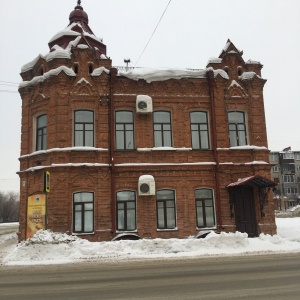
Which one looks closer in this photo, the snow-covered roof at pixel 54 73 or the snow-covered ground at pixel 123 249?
the snow-covered ground at pixel 123 249

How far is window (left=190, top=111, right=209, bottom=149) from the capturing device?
16.8m

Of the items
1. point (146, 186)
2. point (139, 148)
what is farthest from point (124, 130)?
point (146, 186)

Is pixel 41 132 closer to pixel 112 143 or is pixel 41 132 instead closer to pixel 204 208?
pixel 112 143

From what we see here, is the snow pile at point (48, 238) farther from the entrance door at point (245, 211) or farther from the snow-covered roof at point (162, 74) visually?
the snow-covered roof at point (162, 74)

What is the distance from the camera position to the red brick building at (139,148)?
15.3 m

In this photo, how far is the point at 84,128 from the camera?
15969mm

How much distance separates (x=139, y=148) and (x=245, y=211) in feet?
19.0

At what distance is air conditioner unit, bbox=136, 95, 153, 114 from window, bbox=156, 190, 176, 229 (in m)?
3.78

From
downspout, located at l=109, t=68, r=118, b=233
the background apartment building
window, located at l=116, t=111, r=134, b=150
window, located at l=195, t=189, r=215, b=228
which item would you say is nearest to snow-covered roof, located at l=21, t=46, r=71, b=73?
downspout, located at l=109, t=68, r=118, b=233

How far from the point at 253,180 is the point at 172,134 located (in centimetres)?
424

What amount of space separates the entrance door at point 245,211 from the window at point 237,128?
233 centimetres

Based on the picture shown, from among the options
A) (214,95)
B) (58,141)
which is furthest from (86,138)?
(214,95)

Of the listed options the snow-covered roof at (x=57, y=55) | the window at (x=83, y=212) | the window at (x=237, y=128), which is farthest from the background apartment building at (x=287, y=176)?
the snow-covered roof at (x=57, y=55)

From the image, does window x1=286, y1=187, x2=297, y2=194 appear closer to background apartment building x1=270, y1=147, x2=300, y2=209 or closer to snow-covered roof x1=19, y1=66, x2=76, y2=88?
background apartment building x1=270, y1=147, x2=300, y2=209
